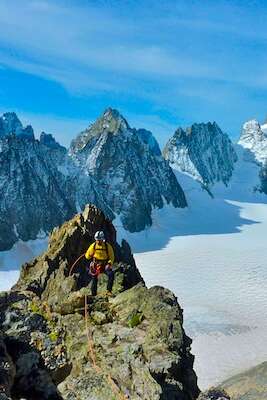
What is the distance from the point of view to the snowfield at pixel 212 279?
61.4m

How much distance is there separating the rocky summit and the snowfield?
3196 cm

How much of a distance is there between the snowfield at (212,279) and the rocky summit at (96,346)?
32.0 metres

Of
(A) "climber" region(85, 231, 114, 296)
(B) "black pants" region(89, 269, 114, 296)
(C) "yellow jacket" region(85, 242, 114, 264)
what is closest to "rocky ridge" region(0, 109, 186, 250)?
(B) "black pants" region(89, 269, 114, 296)

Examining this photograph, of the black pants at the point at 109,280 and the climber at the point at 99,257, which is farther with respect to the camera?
the black pants at the point at 109,280

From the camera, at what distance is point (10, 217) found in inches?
5822

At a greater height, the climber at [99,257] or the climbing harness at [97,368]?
the climber at [99,257]

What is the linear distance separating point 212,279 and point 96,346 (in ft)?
286

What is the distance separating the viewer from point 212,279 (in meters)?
103

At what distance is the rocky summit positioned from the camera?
11.5m

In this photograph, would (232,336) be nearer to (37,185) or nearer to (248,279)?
(248,279)

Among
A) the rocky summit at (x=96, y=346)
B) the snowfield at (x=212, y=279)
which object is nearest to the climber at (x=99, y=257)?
the rocky summit at (x=96, y=346)

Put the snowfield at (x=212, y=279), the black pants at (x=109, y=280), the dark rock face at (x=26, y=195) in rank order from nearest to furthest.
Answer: the black pants at (x=109, y=280), the snowfield at (x=212, y=279), the dark rock face at (x=26, y=195)

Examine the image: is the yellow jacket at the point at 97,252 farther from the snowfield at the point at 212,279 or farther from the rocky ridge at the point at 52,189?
the rocky ridge at the point at 52,189

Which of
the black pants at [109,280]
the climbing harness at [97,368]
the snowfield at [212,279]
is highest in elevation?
the black pants at [109,280]
